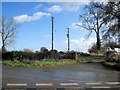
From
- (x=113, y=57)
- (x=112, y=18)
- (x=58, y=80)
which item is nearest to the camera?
(x=58, y=80)

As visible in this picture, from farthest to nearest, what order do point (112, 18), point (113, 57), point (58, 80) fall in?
1. point (112, 18)
2. point (113, 57)
3. point (58, 80)

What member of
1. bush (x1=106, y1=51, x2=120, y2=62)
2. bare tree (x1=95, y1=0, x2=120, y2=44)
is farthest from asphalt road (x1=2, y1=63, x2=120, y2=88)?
bare tree (x1=95, y1=0, x2=120, y2=44)

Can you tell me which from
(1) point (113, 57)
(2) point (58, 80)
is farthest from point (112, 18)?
(2) point (58, 80)

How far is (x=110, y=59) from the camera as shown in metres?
15.5

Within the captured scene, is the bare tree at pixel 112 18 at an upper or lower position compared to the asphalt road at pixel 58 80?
upper

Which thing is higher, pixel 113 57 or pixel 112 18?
pixel 112 18

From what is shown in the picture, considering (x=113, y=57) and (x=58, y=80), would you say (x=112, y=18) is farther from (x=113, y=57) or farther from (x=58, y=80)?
(x=58, y=80)

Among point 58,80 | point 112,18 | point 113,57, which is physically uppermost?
point 112,18

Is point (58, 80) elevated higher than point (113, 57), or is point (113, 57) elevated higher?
point (113, 57)

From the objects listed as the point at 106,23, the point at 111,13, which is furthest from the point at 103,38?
the point at 111,13

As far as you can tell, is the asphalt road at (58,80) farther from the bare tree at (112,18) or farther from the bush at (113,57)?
the bare tree at (112,18)

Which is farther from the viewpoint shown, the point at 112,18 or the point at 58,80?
the point at 112,18

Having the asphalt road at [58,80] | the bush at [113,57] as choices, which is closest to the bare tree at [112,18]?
the bush at [113,57]

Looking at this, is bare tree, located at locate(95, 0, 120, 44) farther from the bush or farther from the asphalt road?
the asphalt road
